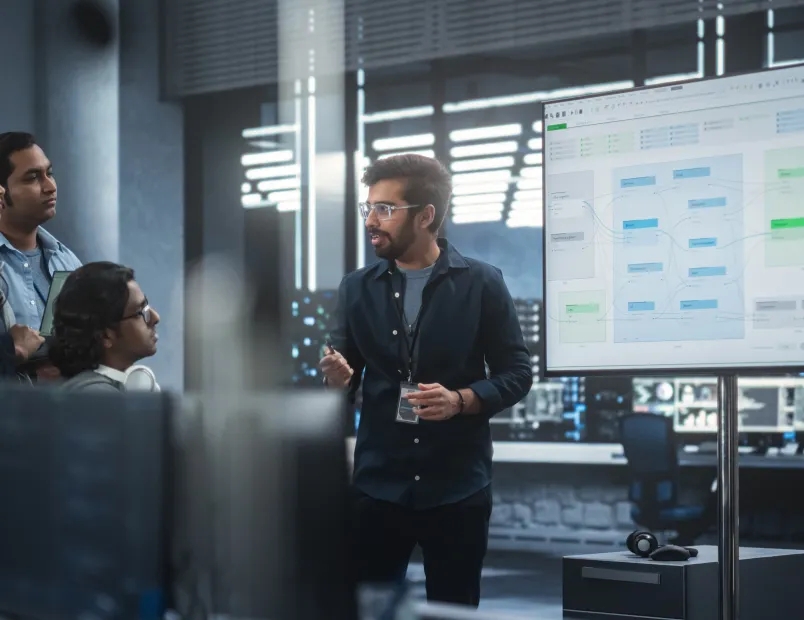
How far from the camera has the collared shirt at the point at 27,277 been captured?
105 inches

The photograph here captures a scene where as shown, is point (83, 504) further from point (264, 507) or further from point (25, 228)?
point (25, 228)

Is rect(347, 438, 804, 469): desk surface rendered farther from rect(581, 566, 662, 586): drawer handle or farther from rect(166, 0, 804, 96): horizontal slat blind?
rect(581, 566, 662, 586): drawer handle

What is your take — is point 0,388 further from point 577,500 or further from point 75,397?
point 577,500

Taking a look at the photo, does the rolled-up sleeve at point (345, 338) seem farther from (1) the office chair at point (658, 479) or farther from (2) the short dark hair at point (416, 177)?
(1) the office chair at point (658, 479)

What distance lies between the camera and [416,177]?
2330 mm

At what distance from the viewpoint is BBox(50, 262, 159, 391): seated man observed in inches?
80.9

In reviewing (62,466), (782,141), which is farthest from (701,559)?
(62,466)

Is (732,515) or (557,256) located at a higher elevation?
(557,256)

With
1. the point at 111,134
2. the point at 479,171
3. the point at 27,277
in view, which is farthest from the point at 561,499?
the point at 27,277

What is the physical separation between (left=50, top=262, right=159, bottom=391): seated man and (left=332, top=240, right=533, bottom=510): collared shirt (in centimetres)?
44

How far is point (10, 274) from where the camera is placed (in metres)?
2.67

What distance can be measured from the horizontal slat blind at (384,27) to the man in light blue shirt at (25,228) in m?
4.69

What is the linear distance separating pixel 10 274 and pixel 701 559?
1.70m

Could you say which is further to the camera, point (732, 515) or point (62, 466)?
point (732, 515)
